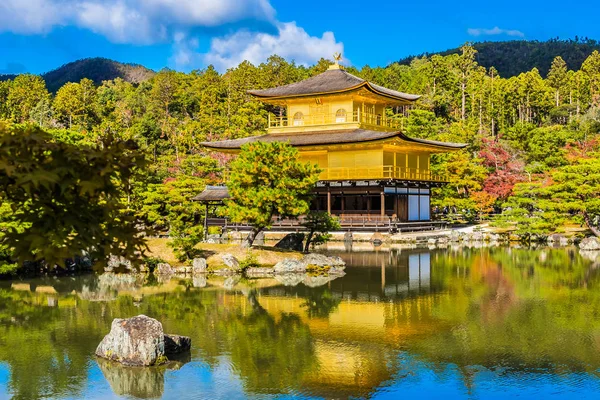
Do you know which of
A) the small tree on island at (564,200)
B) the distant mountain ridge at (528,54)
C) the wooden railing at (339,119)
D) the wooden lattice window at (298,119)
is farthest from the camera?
the distant mountain ridge at (528,54)

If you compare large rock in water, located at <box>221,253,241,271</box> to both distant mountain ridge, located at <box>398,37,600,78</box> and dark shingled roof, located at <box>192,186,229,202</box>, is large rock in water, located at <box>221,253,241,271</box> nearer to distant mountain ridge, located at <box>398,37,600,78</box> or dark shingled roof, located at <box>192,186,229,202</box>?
dark shingled roof, located at <box>192,186,229,202</box>

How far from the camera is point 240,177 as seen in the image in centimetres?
2266

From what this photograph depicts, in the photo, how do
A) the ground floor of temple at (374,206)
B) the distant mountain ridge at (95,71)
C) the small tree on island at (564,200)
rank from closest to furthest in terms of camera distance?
the small tree on island at (564,200) → the ground floor of temple at (374,206) → the distant mountain ridge at (95,71)

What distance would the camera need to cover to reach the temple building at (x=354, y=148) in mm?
36906

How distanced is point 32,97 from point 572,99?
55.6 m

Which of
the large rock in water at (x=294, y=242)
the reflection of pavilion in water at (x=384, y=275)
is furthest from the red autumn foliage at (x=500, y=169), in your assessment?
the large rock in water at (x=294, y=242)

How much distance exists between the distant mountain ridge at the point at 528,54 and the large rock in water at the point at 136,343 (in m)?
111

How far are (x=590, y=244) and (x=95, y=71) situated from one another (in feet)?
416

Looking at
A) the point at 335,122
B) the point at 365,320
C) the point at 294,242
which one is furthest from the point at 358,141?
the point at 365,320

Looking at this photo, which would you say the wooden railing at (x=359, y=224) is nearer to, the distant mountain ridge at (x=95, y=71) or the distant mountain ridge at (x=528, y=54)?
the distant mountain ridge at (x=528, y=54)

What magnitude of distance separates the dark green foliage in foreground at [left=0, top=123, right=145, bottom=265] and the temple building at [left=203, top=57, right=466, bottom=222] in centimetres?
3075

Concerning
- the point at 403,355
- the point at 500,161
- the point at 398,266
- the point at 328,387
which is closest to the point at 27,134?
the point at 328,387

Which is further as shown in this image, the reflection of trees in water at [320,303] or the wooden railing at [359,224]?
the wooden railing at [359,224]

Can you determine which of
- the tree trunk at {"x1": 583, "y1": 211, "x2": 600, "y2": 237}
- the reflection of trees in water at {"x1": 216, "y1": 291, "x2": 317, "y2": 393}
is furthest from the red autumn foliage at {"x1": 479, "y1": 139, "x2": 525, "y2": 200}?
the reflection of trees in water at {"x1": 216, "y1": 291, "x2": 317, "y2": 393}
